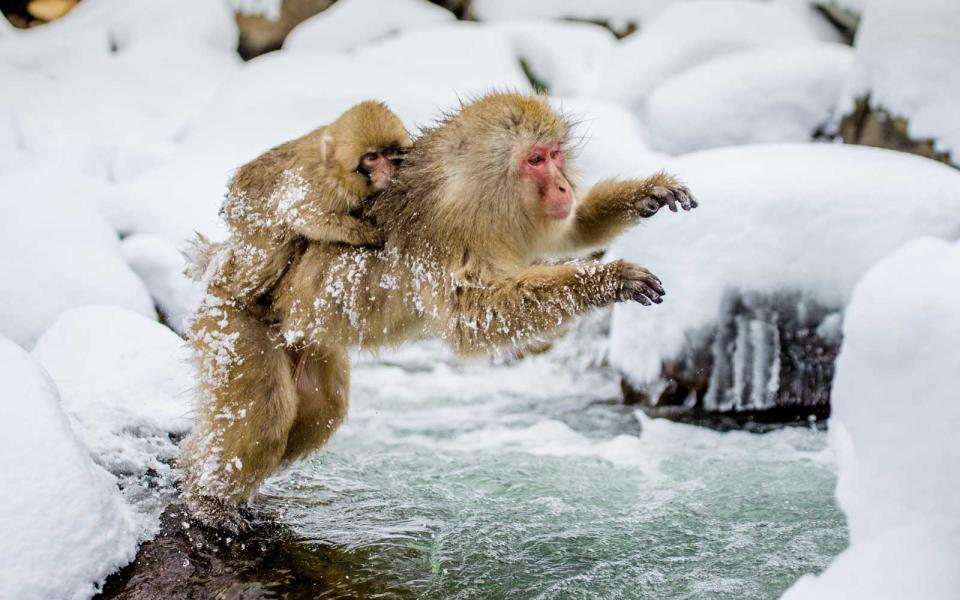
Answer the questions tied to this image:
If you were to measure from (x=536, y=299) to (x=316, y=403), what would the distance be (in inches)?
46.1

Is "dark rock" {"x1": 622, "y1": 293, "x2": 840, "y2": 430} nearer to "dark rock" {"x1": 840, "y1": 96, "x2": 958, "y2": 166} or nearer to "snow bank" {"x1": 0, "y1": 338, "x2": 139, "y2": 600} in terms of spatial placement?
"dark rock" {"x1": 840, "y1": 96, "x2": 958, "y2": 166}

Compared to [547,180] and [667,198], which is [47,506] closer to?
[547,180]

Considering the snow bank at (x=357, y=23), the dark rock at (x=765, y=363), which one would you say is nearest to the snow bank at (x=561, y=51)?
the snow bank at (x=357, y=23)

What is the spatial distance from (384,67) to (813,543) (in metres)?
6.59

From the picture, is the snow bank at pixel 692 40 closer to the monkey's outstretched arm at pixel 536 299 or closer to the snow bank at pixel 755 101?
the snow bank at pixel 755 101

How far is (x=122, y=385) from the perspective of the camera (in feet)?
13.0

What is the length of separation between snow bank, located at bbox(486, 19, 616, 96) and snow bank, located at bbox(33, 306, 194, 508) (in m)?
6.07

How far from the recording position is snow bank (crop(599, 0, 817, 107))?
8414 millimetres

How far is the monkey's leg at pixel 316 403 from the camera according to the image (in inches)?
139

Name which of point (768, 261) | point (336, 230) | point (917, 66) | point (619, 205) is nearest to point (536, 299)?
point (619, 205)

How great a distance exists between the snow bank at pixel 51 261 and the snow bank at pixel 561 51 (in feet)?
17.1

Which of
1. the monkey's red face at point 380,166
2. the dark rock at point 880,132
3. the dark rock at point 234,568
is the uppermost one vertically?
the dark rock at point 880,132

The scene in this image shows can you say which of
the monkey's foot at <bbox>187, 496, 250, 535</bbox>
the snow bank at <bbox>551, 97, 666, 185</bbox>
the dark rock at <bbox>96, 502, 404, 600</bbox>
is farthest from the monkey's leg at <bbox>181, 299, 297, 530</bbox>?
the snow bank at <bbox>551, 97, 666, 185</bbox>

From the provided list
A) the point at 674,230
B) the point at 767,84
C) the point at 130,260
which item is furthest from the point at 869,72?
the point at 130,260
